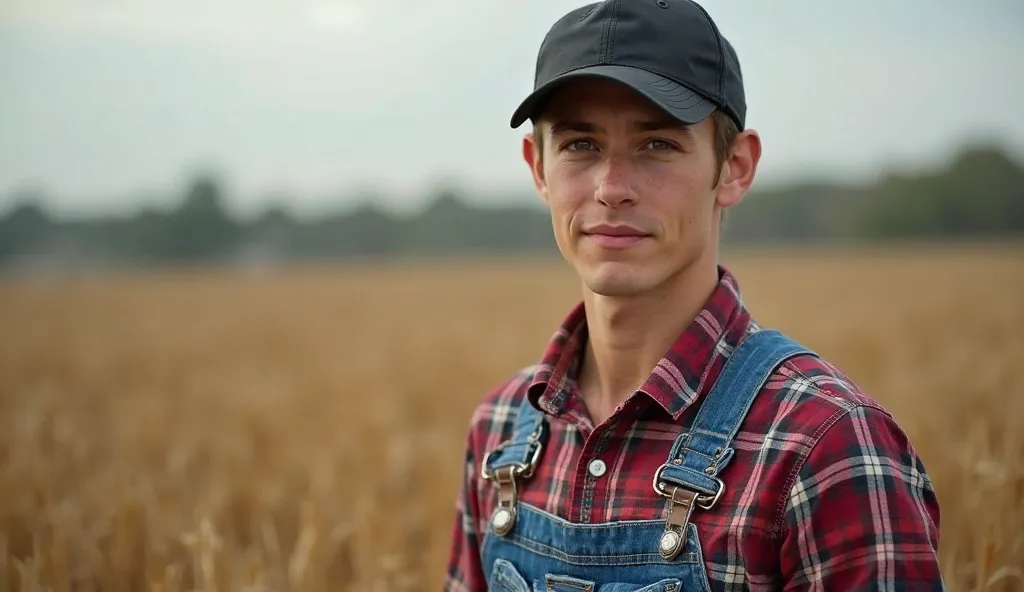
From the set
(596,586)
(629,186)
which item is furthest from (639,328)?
(596,586)

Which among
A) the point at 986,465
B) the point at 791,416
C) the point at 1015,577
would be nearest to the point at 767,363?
the point at 791,416

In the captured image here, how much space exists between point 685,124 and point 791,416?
0.57m

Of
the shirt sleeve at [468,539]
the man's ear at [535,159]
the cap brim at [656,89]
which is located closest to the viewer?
the cap brim at [656,89]

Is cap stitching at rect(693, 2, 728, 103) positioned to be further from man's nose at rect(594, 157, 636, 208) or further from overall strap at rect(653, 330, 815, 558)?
overall strap at rect(653, 330, 815, 558)

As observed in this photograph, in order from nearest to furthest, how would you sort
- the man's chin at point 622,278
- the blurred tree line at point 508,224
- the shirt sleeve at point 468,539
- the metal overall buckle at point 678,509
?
the metal overall buckle at point 678,509, the man's chin at point 622,278, the shirt sleeve at point 468,539, the blurred tree line at point 508,224

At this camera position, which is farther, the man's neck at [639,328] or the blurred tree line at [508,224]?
the blurred tree line at [508,224]

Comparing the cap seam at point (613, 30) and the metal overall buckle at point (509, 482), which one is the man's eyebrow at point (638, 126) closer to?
the cap seam at point (613, 30)

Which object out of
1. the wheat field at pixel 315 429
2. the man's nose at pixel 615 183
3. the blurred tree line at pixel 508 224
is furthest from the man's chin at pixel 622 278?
the blurred tree line at pixel 508 224

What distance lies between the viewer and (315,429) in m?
5.95

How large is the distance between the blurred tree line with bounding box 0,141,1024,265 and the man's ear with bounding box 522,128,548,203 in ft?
74.3

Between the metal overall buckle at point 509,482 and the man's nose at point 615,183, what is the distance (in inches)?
20.7

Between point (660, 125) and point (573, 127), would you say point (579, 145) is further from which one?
point (660, 125)

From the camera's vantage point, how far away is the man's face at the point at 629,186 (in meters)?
1.78

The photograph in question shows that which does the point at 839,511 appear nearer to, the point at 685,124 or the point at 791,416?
the point at 791,416
